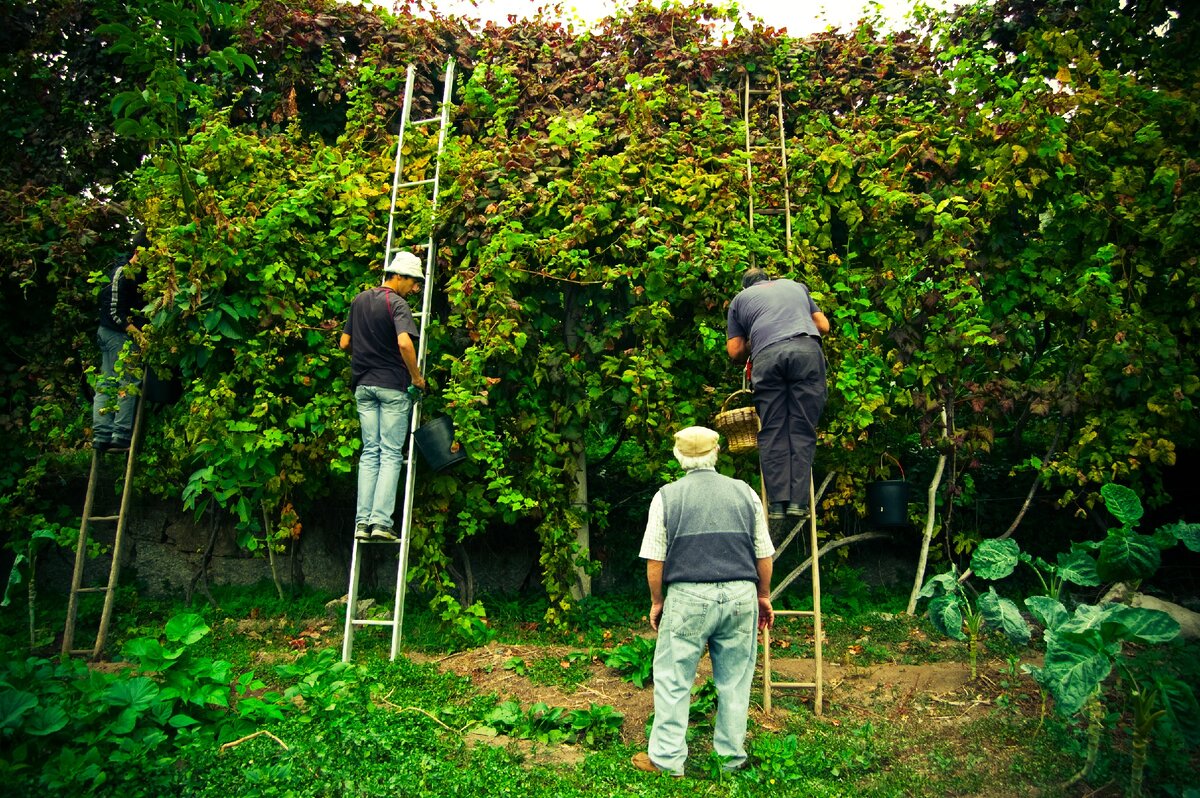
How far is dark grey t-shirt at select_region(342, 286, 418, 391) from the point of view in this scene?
18.9ft

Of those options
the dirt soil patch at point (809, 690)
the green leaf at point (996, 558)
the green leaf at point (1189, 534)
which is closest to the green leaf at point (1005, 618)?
the green leaf at point (996, 558)

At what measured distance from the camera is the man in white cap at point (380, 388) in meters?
5.76

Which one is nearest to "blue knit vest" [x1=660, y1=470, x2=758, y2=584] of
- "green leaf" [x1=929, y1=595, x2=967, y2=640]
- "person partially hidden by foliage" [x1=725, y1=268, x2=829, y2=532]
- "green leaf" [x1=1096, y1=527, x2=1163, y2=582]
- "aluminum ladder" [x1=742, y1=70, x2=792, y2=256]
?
"person partially hidden by foliage" [x1=725, y1=268, x2=829, y2=532]

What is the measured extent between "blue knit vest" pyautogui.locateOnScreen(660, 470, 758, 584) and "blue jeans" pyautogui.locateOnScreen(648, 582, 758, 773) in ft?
0.22

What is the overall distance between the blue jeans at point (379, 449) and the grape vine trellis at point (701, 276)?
26cm

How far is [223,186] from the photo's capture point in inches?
254

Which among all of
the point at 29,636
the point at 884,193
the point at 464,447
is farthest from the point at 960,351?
the point at 29,636

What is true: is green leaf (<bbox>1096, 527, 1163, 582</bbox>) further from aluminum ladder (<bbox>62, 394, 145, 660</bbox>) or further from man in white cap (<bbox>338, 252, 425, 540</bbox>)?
aluminum ladder (<bbox>62, 394, 145, 660</bbox>)

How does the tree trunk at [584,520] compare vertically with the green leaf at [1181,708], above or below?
above

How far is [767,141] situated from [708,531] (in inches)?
144

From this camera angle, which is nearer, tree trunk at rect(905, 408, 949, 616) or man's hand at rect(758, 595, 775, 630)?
man's hand at rect(758, 595, 775, 630)

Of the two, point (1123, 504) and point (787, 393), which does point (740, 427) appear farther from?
point (1123, 504)

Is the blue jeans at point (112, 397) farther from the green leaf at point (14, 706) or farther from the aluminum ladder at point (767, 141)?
the aluminum ladder at point (767, 141)

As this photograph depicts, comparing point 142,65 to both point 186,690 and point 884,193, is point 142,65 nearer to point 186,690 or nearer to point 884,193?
→ point 186,690
